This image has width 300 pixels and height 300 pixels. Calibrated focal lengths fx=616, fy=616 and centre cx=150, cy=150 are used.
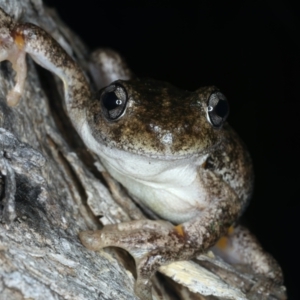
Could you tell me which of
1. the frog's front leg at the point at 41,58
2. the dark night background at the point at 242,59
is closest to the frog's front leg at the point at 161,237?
the frog's front leg at the point at 41,58

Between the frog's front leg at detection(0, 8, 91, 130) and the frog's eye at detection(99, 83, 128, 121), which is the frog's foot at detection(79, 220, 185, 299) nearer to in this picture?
the frog's eye at detection(99, 83, 128, 121)

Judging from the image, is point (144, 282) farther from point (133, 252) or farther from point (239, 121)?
point (239, 121)

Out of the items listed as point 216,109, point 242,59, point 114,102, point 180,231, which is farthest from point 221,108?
point 242,59

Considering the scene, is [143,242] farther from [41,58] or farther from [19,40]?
[19,40]

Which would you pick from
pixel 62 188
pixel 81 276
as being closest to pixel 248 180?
pixel 62 188

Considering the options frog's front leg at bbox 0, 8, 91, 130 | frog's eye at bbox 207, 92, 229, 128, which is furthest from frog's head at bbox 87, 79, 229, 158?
frog's front leg at bbox 0, 8, 91, 130

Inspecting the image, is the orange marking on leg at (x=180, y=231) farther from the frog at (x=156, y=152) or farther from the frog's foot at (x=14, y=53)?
the frog's foot at (x=14, y=53)

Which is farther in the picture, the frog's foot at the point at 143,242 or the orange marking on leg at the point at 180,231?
the orange marking on leg at the point at 180,231
